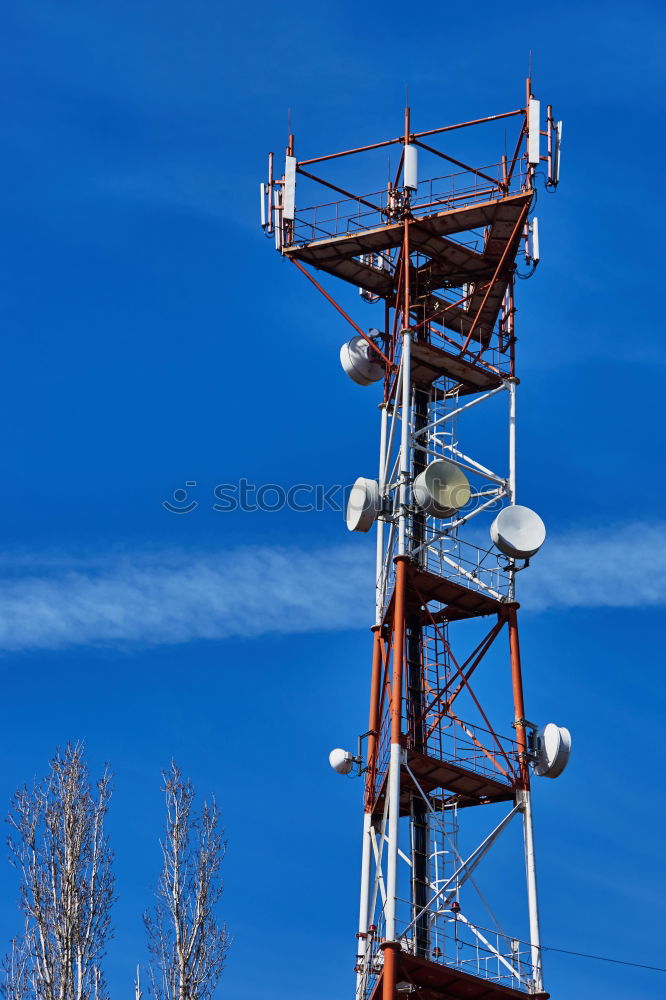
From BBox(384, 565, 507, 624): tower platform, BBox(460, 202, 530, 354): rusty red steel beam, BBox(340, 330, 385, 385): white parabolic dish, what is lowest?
BBox(384, 565, 507, 624): tower platform

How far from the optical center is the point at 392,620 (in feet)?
198

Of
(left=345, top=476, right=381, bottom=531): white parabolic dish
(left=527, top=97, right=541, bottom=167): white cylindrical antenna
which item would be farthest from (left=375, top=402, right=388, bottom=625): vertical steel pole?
(left=527, top=97, right=541, bottom=167): white cylindrical antenna

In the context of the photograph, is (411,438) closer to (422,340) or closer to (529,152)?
(422,340)

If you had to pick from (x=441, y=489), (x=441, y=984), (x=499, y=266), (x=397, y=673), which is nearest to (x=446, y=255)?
(x=499, y=266)

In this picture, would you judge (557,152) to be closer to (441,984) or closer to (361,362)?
(361,362)

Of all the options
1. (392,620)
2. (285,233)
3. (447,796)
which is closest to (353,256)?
(285,233)

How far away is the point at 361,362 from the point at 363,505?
18.0ft

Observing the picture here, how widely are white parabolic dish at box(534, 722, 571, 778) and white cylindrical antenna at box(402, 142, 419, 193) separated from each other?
49.4 ft

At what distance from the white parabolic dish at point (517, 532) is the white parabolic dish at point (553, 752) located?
181 inches

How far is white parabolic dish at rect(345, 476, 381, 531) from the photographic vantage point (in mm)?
60625

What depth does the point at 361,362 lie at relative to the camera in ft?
211

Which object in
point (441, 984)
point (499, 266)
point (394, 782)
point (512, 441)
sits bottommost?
point (441, 984)

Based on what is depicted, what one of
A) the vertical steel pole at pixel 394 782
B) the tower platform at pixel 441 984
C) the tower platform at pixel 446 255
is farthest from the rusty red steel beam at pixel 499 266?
the tower platform at pixel 441 984

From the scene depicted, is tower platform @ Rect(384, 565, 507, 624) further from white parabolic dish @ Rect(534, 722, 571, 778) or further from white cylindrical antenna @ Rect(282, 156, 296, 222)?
white cylindrical antenna @ Rect(282, 156, 296, 222)
